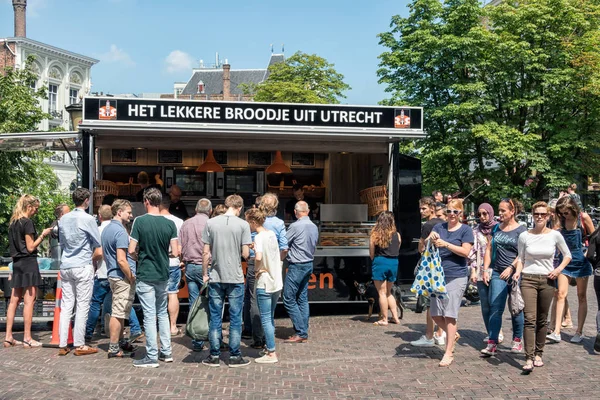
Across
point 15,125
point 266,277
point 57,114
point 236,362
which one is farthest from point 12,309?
point 57,114

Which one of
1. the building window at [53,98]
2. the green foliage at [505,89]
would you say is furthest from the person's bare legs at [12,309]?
the building window at [53,98]

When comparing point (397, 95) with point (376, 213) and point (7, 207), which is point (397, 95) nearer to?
point (7, 207)

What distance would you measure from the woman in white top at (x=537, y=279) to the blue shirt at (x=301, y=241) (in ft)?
8.41

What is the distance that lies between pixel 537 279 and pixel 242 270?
3111 millimetres

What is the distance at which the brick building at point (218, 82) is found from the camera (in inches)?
3178

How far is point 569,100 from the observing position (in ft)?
87.5

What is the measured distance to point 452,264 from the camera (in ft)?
22.7

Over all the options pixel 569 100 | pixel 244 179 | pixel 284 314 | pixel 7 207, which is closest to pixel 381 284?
pixel 284 314

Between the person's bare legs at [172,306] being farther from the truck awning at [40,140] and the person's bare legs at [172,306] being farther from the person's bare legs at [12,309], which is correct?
the truck awning at [40,140]

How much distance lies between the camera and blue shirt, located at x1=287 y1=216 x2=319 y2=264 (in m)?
8.16

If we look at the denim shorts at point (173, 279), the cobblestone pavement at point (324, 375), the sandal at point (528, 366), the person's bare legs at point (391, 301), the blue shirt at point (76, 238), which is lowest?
the cobblestone pavement at point (324, 375)

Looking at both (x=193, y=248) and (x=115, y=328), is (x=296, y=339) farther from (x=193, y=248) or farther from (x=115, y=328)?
(x=115, y=328)

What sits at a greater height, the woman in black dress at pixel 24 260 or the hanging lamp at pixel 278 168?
the hanging lamp at pixel 278 168

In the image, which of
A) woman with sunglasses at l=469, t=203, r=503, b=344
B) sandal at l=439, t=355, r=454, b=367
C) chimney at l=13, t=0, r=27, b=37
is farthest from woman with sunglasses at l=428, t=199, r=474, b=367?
chimney at l=13, t=0, r=27, b=37
